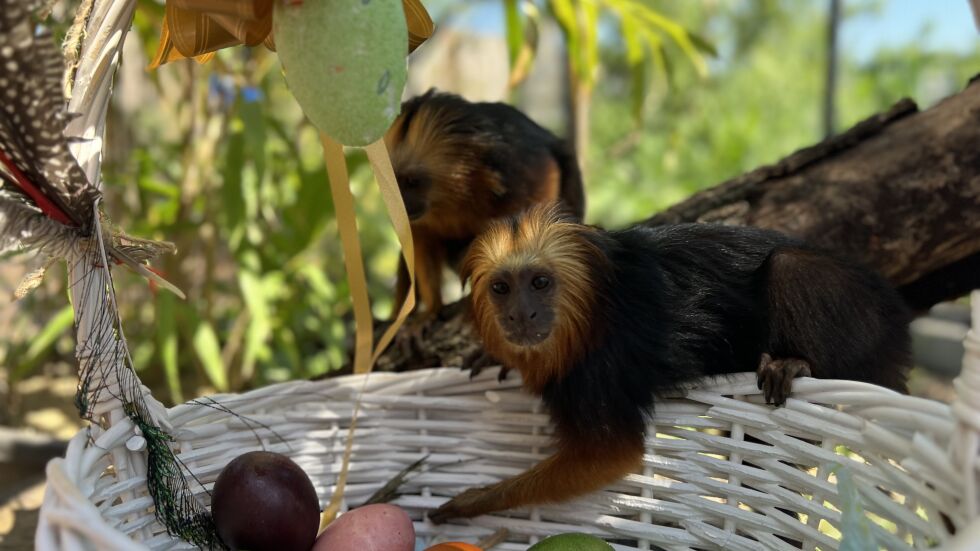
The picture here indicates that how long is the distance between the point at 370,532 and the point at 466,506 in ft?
1.29

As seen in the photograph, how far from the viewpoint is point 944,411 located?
162 cm

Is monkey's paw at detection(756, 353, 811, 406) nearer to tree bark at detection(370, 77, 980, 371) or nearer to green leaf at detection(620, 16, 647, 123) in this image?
tree bark at detection(370, 77, 980, 371)

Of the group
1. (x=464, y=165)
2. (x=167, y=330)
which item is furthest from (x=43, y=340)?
(x=464, y=165)

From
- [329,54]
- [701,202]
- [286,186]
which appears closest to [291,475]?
[329,54]

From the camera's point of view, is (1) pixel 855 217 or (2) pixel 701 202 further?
(2) pixel 701 202

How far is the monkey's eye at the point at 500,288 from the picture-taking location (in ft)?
8.13

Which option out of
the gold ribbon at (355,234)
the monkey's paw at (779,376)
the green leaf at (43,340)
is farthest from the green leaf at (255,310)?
the monkey's paw at (779,376)

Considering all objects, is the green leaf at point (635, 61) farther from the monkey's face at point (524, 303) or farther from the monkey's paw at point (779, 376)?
the monkey's paw at point (779, 376)

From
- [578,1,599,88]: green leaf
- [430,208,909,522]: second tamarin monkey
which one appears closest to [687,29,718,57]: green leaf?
[578,1,599,88]: green leaf

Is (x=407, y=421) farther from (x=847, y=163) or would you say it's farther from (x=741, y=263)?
(x=847, y=163)

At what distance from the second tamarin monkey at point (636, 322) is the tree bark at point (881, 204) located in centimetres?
52

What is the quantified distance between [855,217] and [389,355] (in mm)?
1795

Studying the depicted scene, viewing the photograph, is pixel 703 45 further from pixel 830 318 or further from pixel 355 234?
pixel 355 234

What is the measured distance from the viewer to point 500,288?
249 cm
